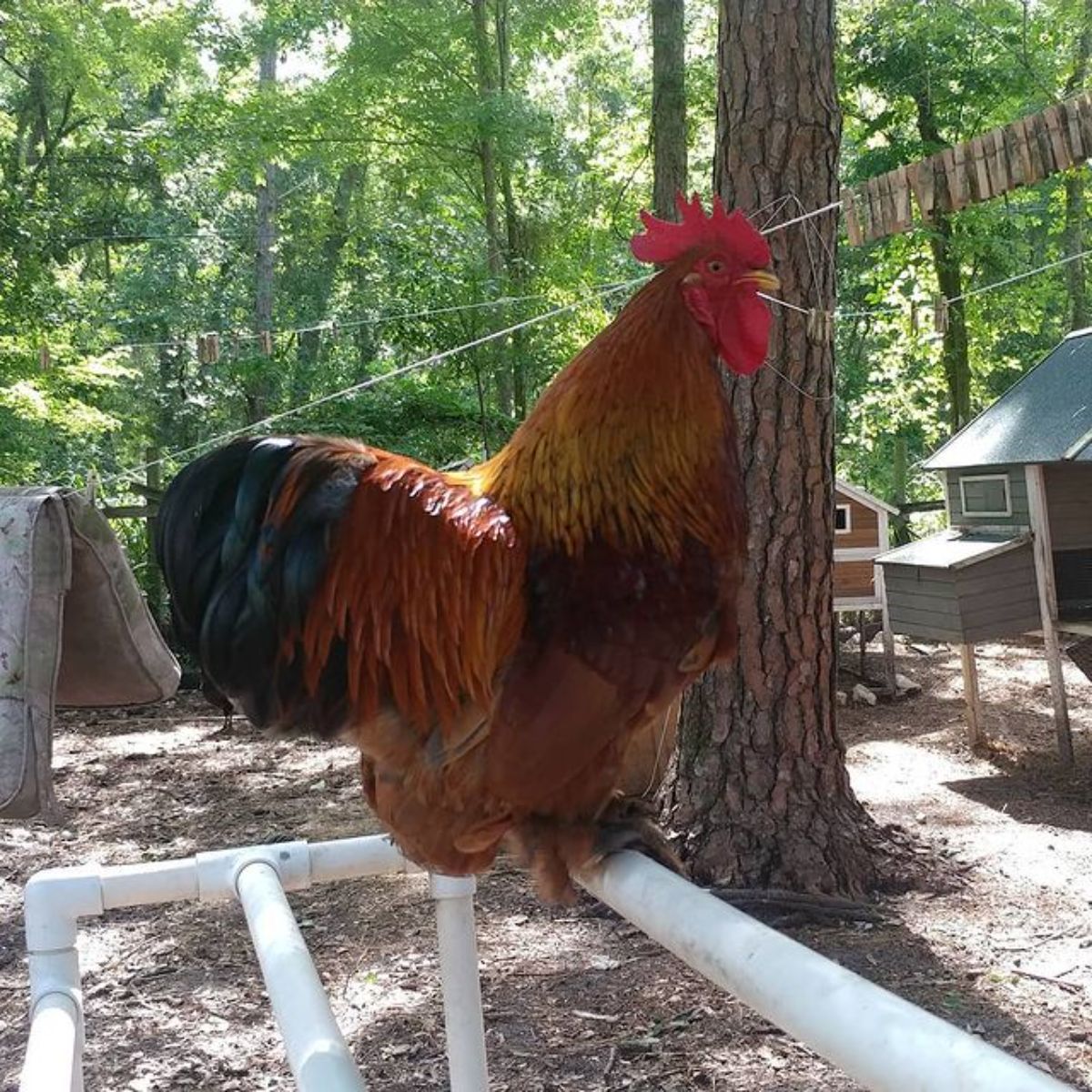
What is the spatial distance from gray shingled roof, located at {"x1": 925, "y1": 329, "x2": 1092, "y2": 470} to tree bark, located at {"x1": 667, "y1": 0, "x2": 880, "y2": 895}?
259 centimetres

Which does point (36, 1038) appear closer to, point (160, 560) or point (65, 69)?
point (160, 560)

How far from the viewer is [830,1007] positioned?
2.82 ft

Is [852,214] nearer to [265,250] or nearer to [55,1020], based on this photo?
[55,1020]

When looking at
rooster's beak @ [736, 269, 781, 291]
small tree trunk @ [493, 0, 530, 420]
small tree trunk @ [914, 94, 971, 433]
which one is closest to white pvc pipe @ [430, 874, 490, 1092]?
rooster's beak @ [736, 269, 781, 291]

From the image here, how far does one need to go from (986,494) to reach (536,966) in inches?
184

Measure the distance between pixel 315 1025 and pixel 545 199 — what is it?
1082 cm

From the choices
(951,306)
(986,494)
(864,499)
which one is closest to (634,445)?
(986,494)

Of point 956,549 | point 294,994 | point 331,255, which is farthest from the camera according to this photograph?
point 331,255

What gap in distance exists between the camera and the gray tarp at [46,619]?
2.56 metres

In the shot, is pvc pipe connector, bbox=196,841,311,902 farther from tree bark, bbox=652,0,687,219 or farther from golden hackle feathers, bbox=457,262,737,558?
tree bark, bbox=652,0,687,219

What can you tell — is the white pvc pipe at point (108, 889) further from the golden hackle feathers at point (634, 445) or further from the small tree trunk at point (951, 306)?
the small tree trunk at point (951, 306)

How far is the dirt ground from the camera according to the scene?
2969 millimetres

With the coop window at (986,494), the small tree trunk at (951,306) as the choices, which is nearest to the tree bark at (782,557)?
the coop window at (986,494)

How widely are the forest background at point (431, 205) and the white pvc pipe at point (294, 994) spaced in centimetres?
677
